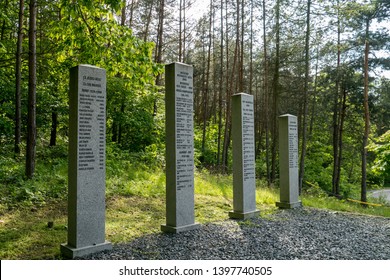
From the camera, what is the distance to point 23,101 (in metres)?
12.3

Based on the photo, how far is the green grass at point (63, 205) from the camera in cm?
570

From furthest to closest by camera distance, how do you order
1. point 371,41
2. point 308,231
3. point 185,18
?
point 185,18, point 371,41, point 308,231

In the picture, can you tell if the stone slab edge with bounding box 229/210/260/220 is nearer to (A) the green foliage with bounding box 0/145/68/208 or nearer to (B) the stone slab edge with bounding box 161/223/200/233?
(B) the stone slab edge with bounding box 161/223/200/233

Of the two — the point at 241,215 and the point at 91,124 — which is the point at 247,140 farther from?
the point at 91,124

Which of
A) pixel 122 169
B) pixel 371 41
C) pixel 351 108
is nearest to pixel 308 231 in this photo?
pixel 122 169

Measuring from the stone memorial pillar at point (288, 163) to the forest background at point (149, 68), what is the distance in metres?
2.11

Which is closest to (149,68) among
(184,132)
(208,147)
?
(184,132)

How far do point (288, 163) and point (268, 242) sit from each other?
4143 millimetres

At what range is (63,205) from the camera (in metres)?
8.05

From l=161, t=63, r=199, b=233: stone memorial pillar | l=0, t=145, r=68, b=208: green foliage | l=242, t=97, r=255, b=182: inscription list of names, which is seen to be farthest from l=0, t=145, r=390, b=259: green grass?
l=242, t=97, r=255, b=182: inscription list of names

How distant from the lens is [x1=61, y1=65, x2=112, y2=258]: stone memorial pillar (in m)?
5.09

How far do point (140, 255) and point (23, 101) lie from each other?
946cm

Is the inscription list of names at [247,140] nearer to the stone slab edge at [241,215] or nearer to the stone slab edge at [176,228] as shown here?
the stone slab edge at [241,215]
